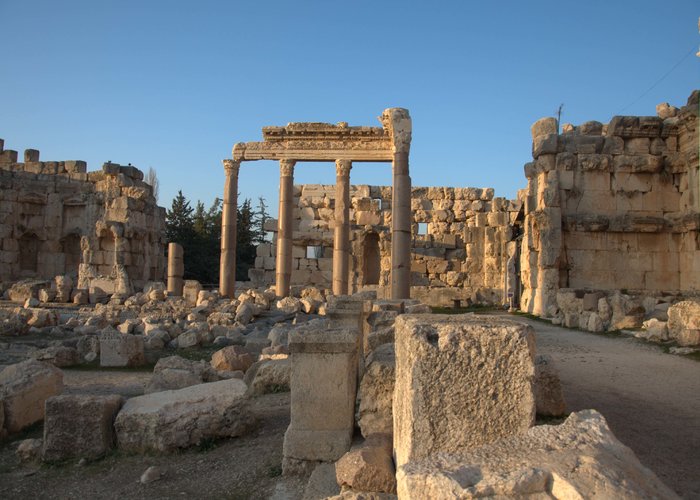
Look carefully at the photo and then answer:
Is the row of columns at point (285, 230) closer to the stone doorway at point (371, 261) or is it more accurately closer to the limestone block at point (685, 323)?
the stone doorway at point (371, 261)

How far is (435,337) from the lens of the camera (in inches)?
125

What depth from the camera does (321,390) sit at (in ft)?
15.2

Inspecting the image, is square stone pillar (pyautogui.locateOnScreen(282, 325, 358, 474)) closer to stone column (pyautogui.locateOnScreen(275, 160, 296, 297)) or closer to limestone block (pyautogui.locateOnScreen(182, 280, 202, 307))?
limestone block (pyautogui.locateOnScreen(182, 280, 202, 307))

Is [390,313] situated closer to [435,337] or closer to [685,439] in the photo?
[685,439]

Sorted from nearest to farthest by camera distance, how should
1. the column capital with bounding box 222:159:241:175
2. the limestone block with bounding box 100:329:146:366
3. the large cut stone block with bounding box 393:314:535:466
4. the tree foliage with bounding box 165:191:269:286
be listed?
the large cut stone block with bounding box 393:314:535:466
the limestone block with bounding box 100:329:146:366
the column capital with bounding box 222:159:241:175
the tree foliage with bounding box 165:191:269:286

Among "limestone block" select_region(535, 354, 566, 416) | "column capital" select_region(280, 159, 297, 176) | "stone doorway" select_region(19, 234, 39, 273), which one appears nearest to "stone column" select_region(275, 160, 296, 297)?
Answer: "column capital" select_region(280, 159, 297, 176)

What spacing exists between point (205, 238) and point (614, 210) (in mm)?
26463

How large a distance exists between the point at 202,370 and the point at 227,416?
2541 millimetres

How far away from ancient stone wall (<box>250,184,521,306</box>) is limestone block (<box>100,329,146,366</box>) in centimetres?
1466

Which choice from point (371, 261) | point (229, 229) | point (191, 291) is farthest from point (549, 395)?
point (371, 261)

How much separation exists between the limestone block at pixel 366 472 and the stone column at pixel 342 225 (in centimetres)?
1680

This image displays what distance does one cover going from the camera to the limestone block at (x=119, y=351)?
10.0m

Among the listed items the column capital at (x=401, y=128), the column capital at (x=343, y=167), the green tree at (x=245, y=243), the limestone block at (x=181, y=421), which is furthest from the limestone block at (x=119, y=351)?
the green tree at (x=245, y=243)

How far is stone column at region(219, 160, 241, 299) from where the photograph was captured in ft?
69.0
